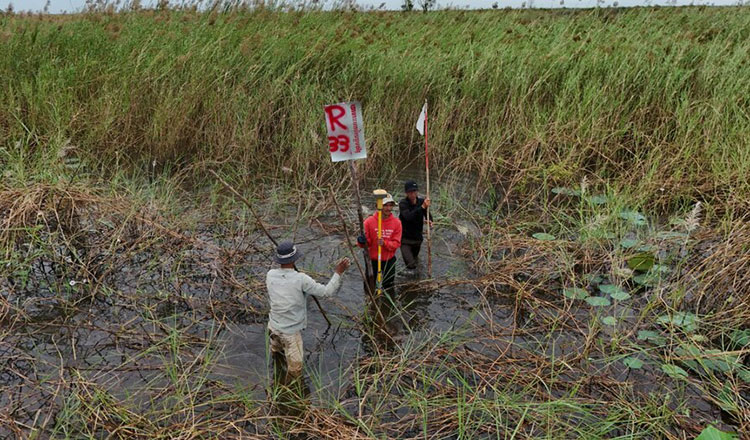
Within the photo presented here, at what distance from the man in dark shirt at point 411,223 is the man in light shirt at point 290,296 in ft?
6.55

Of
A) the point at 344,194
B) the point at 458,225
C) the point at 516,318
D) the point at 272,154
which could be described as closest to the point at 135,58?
the point at 272,154

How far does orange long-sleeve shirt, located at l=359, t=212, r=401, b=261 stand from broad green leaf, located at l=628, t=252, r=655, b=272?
93.9 inches

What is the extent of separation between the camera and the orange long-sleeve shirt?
5441 millimetres

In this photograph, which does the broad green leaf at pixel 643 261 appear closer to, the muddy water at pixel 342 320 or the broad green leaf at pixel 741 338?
the broad green leaf at pixel 741 338

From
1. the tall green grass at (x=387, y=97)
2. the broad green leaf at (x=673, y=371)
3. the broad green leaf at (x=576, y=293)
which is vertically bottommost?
the broad green leaf at (x=673, y=371)

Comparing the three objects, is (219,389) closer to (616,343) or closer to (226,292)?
(226,292)

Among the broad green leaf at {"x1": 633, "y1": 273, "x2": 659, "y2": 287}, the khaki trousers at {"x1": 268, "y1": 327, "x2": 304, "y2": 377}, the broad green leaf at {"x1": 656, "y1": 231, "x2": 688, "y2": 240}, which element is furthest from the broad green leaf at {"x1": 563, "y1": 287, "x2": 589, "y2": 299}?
the khaki trousers at {"x1": 268, "y1": 327, "x2": 304, "y2": 377}

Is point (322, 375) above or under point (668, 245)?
under

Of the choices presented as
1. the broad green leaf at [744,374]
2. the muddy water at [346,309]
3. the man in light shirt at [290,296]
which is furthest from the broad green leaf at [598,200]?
the man in light shirt at [290,296]

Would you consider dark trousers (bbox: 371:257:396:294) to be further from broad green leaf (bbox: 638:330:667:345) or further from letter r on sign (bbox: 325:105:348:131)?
broad green leaf (bbox: 638:330:667:345)

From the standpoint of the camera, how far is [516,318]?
504 centimetres

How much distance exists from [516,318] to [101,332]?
3704 mm

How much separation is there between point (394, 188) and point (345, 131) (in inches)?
154

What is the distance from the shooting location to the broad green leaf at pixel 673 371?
3.84 m
